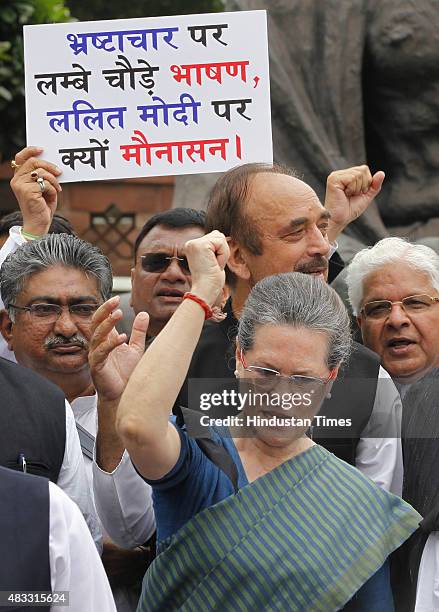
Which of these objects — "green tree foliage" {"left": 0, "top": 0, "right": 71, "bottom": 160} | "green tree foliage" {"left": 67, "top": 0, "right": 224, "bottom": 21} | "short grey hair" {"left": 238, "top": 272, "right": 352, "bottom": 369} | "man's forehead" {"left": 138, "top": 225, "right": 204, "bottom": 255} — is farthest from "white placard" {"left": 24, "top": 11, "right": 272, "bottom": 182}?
"green tree foliage" {"left": 67, "top": 0, "right": 224, "bottom": 21}

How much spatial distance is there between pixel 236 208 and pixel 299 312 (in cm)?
86

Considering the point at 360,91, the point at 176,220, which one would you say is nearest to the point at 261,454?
the point at 176,220

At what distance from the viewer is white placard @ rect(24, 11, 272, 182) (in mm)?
4301

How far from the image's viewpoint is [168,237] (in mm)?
4535

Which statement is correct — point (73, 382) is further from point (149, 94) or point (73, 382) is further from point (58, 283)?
point (149, 94)

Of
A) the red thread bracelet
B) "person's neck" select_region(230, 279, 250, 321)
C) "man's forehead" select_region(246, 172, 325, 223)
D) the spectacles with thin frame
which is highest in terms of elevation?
"man's forehead" select_region(246, 172, 325, 223)

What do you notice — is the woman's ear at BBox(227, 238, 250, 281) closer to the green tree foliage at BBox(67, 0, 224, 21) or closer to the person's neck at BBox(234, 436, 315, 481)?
the person's neck at BBox(234, 436, 315, 481)

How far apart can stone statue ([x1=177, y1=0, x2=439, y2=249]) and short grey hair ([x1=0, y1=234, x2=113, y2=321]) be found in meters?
2.77

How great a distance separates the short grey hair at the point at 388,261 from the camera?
4.05 metres

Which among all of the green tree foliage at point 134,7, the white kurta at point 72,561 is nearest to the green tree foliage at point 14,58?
the green tree foliage at point 134,7

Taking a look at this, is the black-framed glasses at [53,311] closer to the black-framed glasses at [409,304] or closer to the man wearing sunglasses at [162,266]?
the man wearing sunglasses at [162,266]

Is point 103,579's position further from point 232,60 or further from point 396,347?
point 232,60

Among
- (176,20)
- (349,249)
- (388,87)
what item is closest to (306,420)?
(176,20)

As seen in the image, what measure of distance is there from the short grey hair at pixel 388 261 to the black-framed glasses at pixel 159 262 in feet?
1.83
